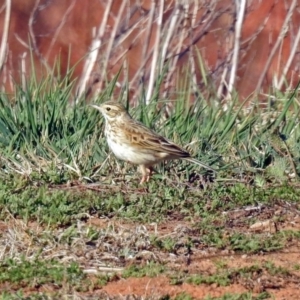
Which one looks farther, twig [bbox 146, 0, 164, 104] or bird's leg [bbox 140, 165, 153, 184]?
twig [bbox 146, 0, 164, 104]

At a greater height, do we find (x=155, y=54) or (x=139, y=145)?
(x=155, y=54)

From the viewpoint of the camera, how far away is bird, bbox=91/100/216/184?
7957 millimetres

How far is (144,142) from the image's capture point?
8180 mm

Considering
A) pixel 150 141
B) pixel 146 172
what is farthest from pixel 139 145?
pixel 146 172

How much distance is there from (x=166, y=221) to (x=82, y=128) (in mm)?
1656

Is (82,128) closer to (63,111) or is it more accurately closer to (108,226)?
A: (63,111)

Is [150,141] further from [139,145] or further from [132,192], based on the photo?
[132,192]

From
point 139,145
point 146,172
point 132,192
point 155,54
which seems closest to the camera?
point 132,192

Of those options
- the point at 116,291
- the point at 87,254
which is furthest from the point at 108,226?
the point at 116,291

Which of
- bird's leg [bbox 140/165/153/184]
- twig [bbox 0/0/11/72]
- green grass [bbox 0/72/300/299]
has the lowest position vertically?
bird's leg [bbox 140/165/153/184]

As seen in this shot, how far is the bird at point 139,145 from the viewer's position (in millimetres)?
7957

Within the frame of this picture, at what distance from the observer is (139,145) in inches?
321

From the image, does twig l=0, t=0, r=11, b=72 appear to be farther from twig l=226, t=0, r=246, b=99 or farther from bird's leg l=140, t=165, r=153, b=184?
bird's leg l=140, t=165, r=153, b=184

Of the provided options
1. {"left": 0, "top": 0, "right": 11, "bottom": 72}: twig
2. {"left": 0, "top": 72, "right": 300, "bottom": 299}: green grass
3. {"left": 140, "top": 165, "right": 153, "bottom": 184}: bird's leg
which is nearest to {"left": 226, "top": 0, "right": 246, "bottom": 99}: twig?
{"left": 0, "top": 72, "right": 300, "bottom": 299}: green grass
